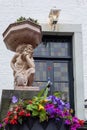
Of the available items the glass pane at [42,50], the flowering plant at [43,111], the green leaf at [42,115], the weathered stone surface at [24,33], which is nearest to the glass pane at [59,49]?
the glass pane at [42,50]

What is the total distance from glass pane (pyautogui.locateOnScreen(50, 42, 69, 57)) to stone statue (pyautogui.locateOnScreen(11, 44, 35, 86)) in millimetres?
3703

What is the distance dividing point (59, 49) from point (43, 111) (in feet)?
18.7

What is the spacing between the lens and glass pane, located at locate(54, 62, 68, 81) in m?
10.1

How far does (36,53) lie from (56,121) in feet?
18.4

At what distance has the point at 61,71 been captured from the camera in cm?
1019

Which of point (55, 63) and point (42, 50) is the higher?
point (42, 50)

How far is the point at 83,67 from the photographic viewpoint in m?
9.88

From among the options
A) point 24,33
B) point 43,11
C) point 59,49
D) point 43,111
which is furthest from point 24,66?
point 43,11

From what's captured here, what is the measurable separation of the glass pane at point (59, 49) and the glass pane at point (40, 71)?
345mm

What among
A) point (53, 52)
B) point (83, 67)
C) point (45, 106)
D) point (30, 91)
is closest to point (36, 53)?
point (53, 52)

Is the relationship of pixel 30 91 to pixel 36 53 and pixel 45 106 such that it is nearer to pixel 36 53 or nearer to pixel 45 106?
pixel 45 106

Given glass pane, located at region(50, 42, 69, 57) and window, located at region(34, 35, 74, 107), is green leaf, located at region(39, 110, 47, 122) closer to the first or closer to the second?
window, located at region(34, 35, 74, 107)

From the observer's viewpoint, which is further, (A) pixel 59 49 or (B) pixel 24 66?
(A) pixel 59 49

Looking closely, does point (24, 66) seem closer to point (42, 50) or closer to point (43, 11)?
point (42, 50)
